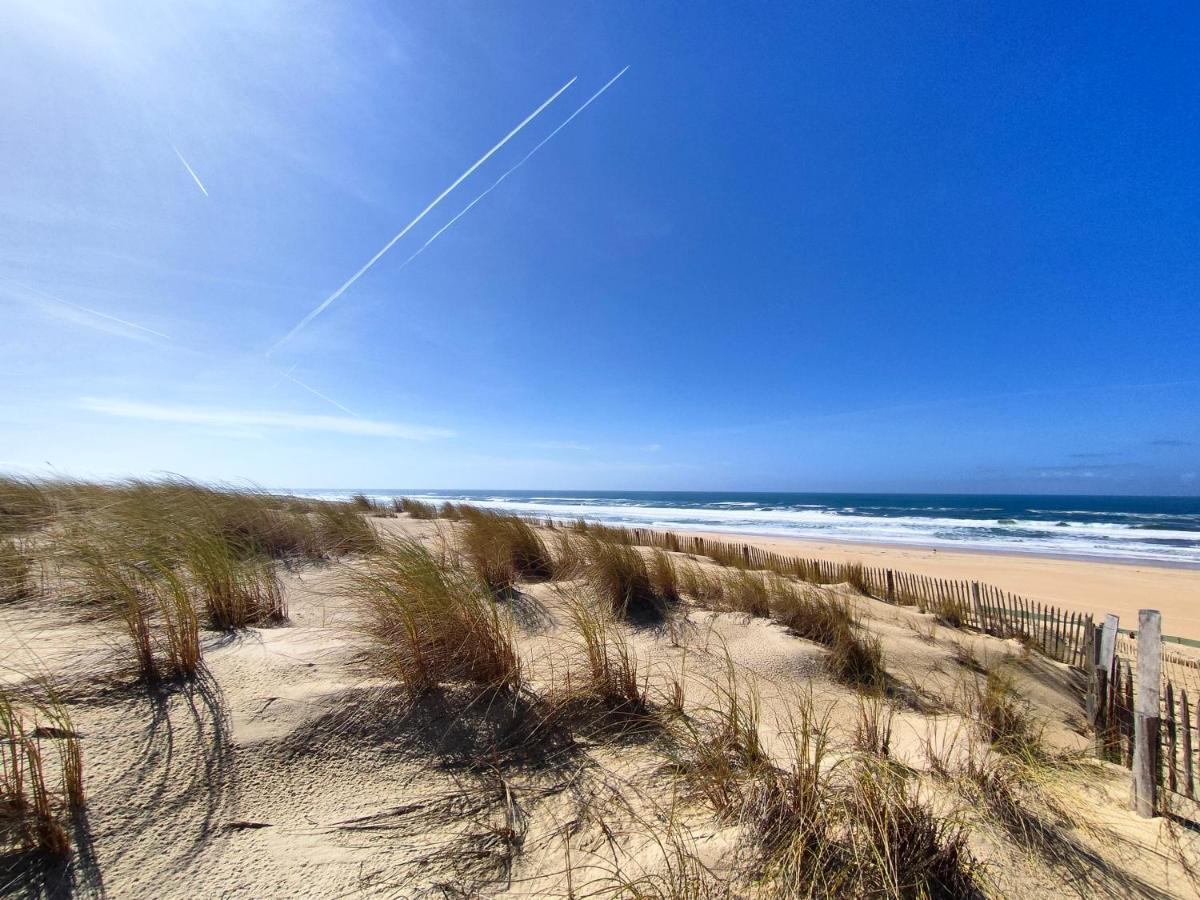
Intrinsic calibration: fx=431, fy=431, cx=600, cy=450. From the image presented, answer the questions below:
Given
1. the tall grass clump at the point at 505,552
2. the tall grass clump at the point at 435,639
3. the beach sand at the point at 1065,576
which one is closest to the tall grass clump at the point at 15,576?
the tall grass clump at the point at 435,639

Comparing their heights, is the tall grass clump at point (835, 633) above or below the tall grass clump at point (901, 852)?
below

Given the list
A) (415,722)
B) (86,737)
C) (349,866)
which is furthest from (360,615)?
(349,866)

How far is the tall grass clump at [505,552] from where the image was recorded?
19.0 ft

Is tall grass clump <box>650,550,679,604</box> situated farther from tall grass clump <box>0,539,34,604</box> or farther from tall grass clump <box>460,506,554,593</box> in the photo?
tall grass clump <box>0,539,34,604</box>

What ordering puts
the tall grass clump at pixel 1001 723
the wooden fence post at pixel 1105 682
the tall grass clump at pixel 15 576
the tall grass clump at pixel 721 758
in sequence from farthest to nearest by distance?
1. the wooden fence post at pixel 1105 682
2. the tall grass clump at pixel 15 576
3. the tall grass clump at pixel 1001 723
4. the tall grass clump at pixel 721 758

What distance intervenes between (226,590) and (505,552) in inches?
134

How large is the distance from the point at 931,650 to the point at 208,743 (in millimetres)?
7571

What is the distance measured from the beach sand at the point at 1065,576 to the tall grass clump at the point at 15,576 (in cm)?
1741

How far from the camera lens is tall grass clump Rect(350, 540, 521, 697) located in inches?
106

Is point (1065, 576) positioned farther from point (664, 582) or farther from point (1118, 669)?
point (664, 582)

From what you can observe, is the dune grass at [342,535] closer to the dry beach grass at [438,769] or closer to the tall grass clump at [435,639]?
the dry beach grass at [438,769]

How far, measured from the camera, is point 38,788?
150cm

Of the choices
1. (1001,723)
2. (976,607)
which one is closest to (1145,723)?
(1001,723)

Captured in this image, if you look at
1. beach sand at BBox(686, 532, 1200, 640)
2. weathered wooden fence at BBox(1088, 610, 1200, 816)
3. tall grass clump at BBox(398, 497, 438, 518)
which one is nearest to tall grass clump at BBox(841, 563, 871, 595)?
weathered wooden fence at BBox(1088, 610, 1200, 816)
